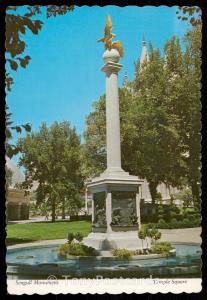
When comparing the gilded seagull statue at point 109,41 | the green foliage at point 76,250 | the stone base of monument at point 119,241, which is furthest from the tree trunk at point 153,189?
the gilded seagull statue at point 109,41

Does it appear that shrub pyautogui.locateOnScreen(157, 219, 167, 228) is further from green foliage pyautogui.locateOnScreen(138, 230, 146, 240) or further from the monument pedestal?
green foliage pyautogui.locateOnScreen(138, 230, 146, 240)

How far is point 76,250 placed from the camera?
42.4ft

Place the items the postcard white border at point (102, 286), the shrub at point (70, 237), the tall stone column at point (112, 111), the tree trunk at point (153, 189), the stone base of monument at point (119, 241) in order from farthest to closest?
the tree trunk at point (153, 189) → the tall stone column at point (112, 111) → the stone base of monument at point (119, 241) → the shrub at point (70, 237) → the postcard white border at point (102, 286)

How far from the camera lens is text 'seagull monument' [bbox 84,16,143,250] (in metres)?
14.0

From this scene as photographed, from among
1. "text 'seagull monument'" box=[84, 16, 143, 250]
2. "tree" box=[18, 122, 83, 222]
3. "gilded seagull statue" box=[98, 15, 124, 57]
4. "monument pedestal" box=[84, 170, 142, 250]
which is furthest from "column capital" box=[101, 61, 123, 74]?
"monument pedestal" box=[84, 170, 142, 250]

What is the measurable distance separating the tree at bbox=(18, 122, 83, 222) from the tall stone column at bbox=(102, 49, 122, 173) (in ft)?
4.25

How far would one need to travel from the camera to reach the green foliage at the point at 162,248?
12.9 meters

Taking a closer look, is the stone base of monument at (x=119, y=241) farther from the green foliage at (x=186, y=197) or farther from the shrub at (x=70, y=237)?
the green foliage at (x=186, y=197)

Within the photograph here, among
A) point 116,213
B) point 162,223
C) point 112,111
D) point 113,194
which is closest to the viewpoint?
point 116,213

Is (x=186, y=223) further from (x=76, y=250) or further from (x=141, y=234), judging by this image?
(x=76, y=250)

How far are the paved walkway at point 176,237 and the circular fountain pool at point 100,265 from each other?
7.5 inches

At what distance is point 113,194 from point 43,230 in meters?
2.92

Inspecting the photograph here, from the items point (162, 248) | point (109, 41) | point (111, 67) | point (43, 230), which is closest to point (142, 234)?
point (162, 248)
